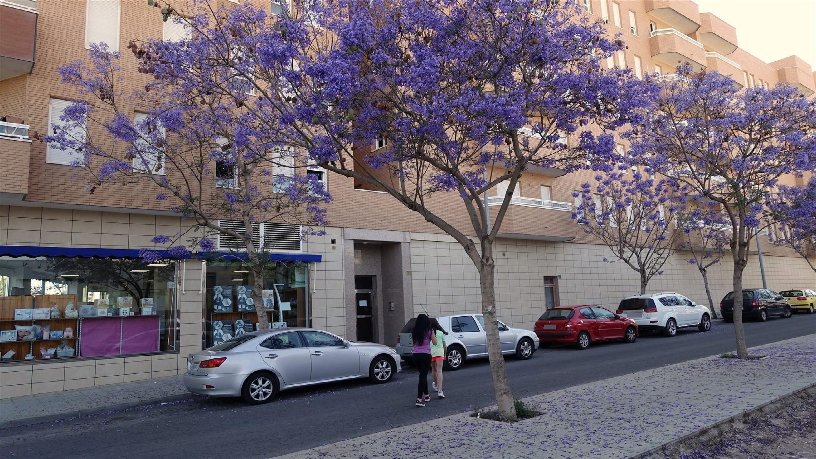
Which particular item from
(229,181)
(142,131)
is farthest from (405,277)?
(142,131)

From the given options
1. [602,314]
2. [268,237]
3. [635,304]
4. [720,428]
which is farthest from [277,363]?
[635,304]

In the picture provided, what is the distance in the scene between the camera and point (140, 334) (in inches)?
562

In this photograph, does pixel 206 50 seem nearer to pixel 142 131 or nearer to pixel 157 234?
pixel 142 131

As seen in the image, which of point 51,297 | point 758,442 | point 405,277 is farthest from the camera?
point 405,277

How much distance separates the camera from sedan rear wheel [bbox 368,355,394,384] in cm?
1253

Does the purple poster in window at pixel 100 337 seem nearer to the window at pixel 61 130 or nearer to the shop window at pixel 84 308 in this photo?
the shop window at pixel 84 308

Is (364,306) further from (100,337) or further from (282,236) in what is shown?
(100,337)

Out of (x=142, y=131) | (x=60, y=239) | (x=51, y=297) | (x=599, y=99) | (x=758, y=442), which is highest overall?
(x=142, y=131)

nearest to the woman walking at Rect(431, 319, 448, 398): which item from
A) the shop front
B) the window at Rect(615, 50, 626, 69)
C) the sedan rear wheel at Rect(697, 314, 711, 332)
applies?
the shop front

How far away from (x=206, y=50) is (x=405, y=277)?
406 inches

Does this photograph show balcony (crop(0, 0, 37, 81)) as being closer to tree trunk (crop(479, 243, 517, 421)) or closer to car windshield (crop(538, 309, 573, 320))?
tree trunk (crop(479, 243, 517, 421))

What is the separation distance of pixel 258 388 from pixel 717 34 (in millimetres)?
38024

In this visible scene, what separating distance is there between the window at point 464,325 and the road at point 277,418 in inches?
44.7

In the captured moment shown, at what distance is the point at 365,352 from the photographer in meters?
12.5
